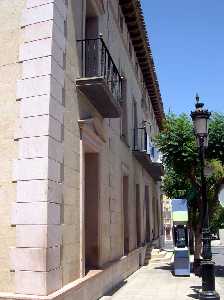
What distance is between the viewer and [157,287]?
1145 cm

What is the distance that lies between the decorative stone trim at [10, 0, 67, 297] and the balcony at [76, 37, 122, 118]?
1.09 metres

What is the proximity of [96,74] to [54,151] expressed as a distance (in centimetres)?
279

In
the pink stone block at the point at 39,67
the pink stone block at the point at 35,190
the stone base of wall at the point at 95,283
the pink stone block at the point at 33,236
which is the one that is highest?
the pink stone block at the point at 39,67

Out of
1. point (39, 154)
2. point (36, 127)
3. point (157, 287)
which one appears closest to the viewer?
point (39, 154)

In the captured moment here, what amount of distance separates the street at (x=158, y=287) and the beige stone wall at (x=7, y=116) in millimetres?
3653

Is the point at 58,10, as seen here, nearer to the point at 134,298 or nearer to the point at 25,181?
the point at 25,181

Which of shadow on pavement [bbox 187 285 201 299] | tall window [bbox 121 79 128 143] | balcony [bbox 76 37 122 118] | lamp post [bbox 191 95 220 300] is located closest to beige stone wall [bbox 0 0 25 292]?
balcony [bbox 76 37 122 118]

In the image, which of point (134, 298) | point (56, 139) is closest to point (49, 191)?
point (56, 139)

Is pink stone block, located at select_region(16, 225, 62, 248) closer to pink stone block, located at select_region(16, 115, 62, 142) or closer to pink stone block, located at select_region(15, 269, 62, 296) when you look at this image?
pink stone block, located at select_region(15, 269, 62, 296)

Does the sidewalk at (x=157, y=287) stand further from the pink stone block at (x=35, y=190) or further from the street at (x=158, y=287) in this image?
the pink stone block at (x=35, y=190)

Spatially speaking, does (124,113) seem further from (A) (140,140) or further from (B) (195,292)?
(B) (195,292)

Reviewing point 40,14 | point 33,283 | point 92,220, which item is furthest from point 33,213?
point 92,220

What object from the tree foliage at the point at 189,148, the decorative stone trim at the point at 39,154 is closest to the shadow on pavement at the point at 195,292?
the tree foliage at the point at 189,148

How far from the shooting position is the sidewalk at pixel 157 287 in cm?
988
